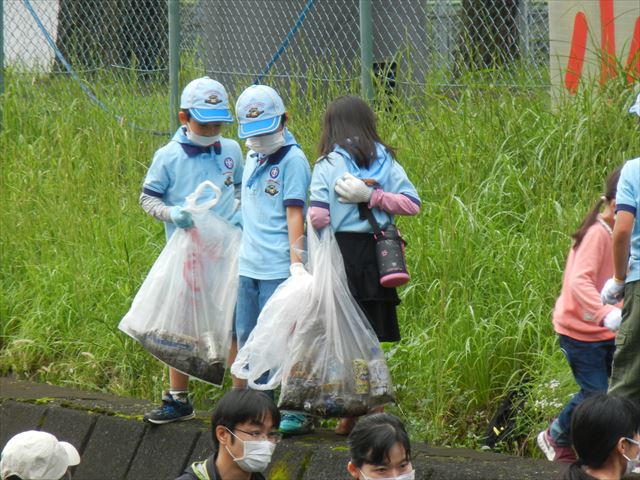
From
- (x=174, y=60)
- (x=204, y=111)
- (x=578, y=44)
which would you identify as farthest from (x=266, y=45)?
(x=204, y=111)

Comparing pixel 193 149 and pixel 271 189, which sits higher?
pixel 193 149

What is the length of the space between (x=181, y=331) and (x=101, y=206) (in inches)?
107

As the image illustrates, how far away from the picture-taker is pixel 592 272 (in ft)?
16.2

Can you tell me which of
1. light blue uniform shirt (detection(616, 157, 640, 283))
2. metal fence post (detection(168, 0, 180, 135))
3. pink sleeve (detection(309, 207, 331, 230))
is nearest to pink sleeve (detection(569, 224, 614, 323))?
light blue uniform shirt (detection(616, 157, 640, 283))

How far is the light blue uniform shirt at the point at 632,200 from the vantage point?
4617mm

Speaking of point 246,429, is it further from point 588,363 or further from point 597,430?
point 588,363

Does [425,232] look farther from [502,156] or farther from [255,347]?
[255,347]

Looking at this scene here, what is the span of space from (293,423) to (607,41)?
10.0ft

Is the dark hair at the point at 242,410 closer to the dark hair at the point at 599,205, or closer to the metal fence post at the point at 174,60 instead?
the dark hair at the point at 599,205

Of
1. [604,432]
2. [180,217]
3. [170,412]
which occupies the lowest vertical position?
[170,412]

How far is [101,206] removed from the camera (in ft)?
27.1

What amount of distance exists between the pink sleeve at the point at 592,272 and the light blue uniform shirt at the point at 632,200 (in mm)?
245

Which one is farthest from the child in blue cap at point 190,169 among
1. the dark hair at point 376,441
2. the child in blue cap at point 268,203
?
the dark hair at point 376,441

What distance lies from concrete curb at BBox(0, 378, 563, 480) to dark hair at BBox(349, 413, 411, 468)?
0.91m
